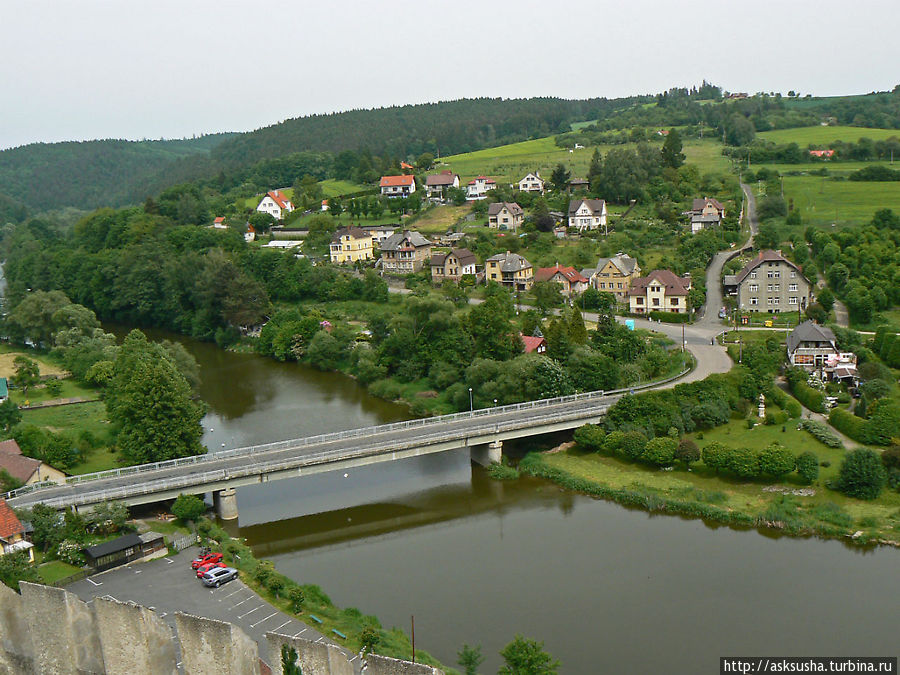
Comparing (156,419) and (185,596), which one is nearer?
(185,596)

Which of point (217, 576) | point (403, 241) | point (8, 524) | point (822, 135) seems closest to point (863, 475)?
point (217, 576)

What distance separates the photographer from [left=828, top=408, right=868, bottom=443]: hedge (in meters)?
39.4

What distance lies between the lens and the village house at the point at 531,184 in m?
94.9

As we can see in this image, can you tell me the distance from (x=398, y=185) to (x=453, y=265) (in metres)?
31.6

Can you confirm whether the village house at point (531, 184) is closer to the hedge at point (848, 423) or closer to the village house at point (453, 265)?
the village house at point (453, 265)

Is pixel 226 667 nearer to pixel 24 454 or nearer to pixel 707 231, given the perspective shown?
pixel 24 454

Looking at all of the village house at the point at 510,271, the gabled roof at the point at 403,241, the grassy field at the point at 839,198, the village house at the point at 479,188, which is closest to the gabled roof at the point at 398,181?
the village house at the point at 479,188

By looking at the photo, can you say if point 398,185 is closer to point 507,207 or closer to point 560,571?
point 507,207

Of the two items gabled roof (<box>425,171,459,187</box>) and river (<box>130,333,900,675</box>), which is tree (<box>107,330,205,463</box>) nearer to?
river (<box>130,333,900,675</box>)

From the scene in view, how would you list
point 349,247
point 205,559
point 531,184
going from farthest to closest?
point 531,184 → point 349,247 → point 205,559

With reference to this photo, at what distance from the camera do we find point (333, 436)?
41062 millimetres

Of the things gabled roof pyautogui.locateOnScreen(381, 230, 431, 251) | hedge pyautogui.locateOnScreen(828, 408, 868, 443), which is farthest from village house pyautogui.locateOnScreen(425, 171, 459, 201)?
hedge pyautogui.locateOnScreen(828, 408, 868, 443)

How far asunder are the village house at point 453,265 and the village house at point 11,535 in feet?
155

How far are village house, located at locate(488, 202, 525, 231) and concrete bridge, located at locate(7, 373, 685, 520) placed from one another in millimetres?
41531
